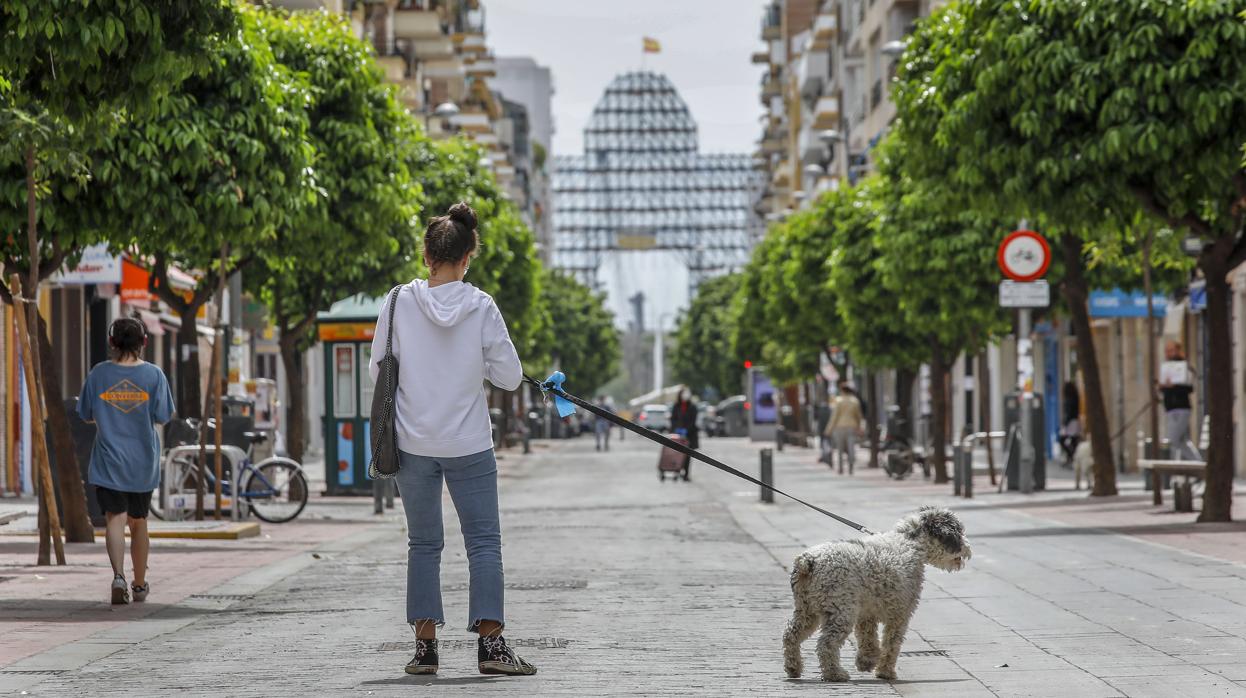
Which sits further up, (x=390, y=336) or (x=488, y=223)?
(x=488, y=223)

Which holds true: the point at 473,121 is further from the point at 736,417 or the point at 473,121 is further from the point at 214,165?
the point at 214,165

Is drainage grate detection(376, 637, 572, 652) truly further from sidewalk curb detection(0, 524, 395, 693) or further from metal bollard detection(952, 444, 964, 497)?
metal bollard detection(952, 444, 964, 497)

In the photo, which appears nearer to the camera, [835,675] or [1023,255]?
[835,675]

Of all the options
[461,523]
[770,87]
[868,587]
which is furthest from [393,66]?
[868,587]

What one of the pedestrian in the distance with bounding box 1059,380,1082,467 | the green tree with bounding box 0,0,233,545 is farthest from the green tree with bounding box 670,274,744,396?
the green tree with bounding box 0,0,233,545

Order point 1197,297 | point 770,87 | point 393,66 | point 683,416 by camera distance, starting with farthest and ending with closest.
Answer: point 770,87
point 393,66
point 683,416
point 1197,297

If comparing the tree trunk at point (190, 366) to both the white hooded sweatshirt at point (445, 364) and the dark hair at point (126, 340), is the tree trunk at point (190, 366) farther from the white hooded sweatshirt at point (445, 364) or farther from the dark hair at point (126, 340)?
the white hooded sweatshirt at point (445, 364)

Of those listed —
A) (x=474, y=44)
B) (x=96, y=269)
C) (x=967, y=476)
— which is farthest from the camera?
(x=474, y=44)

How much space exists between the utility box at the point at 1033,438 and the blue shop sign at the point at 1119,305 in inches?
244

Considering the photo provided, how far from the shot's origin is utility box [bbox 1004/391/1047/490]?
86.4ft

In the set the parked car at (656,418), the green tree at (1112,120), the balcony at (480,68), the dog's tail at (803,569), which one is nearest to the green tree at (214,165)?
the green tree at (1112,120)

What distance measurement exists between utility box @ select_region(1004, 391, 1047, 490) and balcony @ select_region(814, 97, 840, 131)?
52.2 metres

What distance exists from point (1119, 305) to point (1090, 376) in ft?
32.4

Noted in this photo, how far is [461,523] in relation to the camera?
7.91 metres
